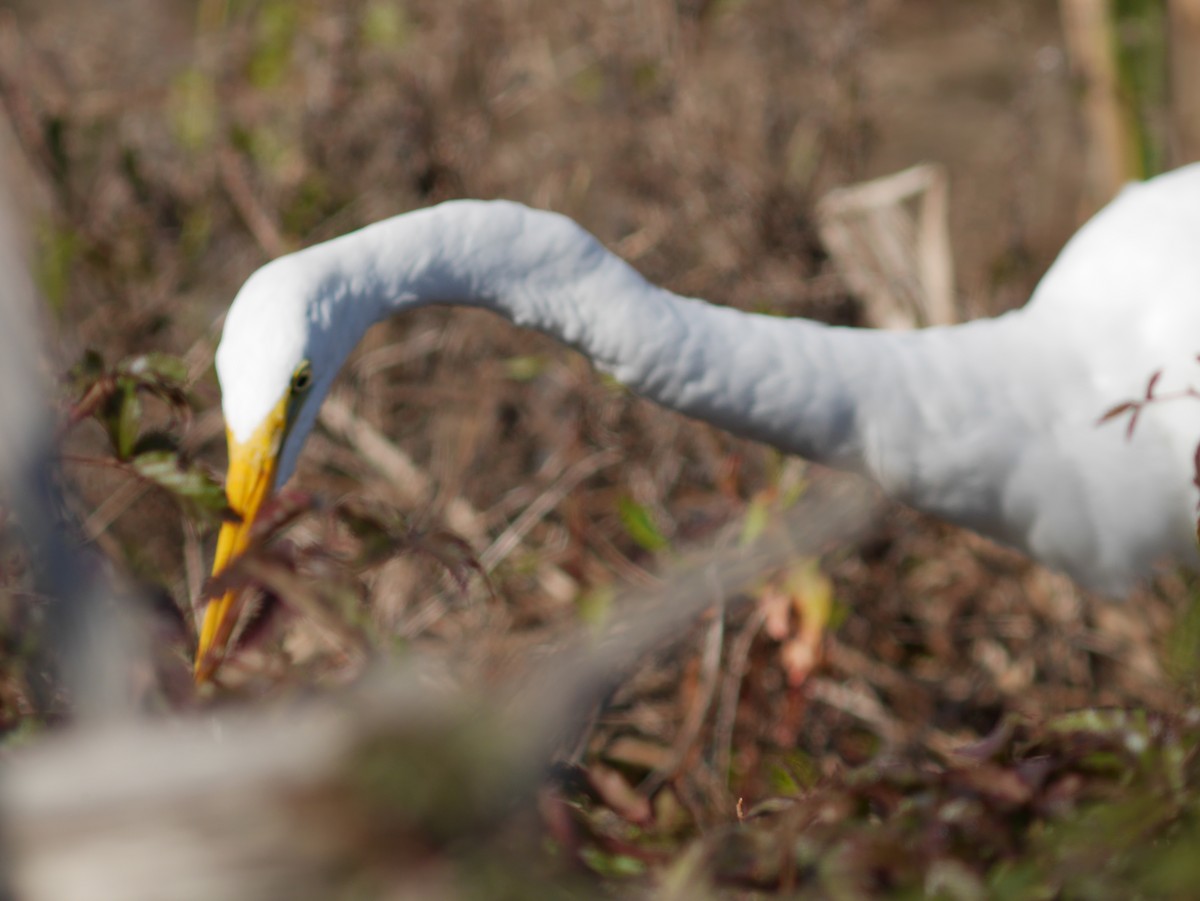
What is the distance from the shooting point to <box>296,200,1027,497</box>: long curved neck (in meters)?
1.30

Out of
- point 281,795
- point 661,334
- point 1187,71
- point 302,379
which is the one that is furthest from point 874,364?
point 1187,71

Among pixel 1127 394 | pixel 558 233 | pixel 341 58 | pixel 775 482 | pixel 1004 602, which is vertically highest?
pixel 341 58

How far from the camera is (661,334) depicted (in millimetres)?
1389

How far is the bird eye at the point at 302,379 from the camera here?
1.13 meters

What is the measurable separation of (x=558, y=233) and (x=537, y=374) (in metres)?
1.13

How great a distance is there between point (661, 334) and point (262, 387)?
0.46 metres

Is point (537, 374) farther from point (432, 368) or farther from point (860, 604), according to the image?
point (860, 604)

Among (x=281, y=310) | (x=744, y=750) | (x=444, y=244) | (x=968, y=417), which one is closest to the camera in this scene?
(x=281, y=310)

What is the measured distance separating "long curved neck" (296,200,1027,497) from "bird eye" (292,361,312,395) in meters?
0.09

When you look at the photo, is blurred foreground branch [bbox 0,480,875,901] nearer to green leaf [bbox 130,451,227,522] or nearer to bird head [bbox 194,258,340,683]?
green leaf [bbox 130,451,227,522]

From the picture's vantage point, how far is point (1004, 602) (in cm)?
235

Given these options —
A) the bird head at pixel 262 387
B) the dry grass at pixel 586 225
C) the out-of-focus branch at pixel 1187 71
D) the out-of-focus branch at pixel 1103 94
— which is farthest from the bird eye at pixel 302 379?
the out-of-focus branch at pixel 1187 71

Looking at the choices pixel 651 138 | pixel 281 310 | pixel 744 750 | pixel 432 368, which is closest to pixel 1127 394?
pixel 744 750

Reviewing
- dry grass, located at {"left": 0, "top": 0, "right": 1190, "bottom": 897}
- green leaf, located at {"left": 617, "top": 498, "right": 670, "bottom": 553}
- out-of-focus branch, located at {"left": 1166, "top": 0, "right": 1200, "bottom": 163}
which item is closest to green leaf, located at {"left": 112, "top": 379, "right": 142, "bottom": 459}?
green leaf, located at {"left": 617, "top": 498, "right": 670, "bottom": 553}
